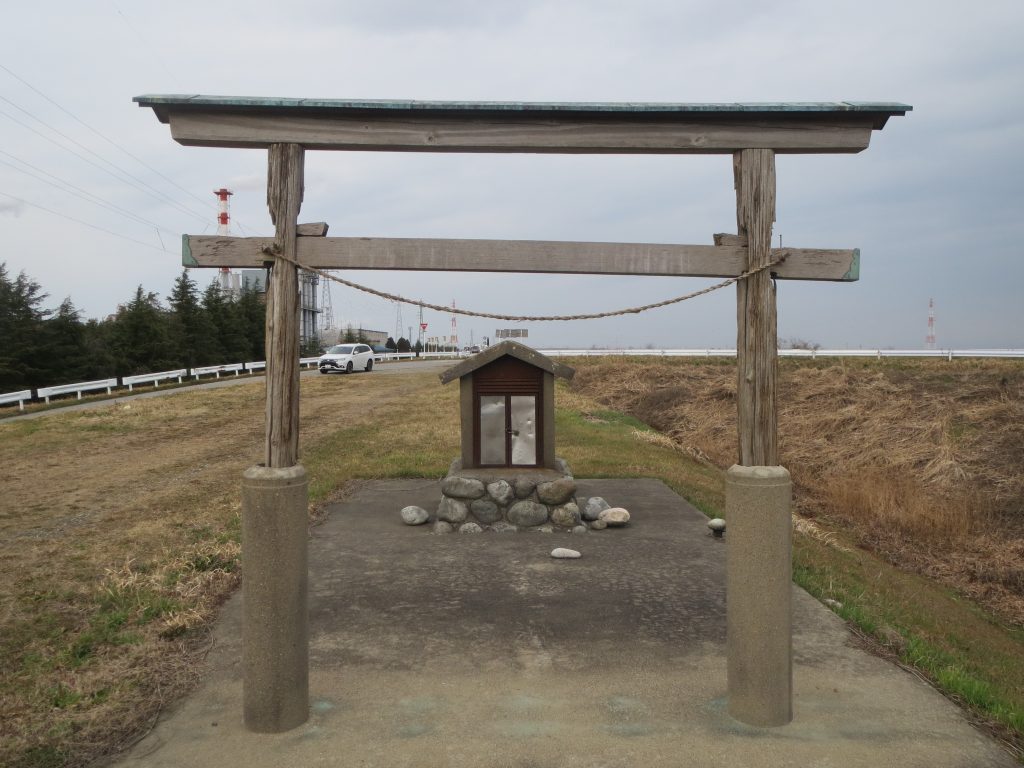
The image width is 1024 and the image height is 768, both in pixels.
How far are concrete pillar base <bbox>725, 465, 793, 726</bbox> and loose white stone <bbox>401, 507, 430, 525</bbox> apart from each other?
Result: 19.2ft

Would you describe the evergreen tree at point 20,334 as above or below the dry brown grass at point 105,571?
above

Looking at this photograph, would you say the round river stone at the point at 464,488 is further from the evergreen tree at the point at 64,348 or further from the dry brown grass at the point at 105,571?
the evergreen tree at the point at 64,348

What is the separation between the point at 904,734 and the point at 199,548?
7.54 meters

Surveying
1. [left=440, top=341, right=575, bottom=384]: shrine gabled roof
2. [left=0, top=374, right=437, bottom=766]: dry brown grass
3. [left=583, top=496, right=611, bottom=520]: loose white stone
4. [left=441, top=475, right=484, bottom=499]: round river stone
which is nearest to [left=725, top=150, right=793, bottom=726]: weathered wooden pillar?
[left=0, top=374, right=437, bottom=766]: dry brown grass

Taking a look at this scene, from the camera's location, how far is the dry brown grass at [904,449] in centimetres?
1116

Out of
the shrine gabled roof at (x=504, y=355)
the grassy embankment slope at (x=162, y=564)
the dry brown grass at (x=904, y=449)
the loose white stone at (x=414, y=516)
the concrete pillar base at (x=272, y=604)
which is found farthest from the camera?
the dry brown grass at (x=904, y=449)

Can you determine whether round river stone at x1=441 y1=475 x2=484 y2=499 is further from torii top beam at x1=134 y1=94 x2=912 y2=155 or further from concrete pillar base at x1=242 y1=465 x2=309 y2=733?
torii top beam at x1=134 y1=94 x2=912 y2=155

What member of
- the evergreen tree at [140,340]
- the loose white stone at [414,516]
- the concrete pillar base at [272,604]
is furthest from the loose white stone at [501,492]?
the evergreen tree at [140,340]

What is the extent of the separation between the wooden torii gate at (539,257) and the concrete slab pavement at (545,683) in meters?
0.35

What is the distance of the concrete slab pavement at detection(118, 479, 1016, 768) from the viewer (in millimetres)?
4125

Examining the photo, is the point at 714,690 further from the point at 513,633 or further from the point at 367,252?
the point at 367,252

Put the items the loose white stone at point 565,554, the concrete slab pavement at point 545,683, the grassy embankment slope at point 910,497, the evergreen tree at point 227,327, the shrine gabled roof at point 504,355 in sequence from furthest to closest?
the evergreen tree at point 227,327 → the shrine gabled roof at point 504,355 → the loose white stone at point 565,554 → the grassy embankment slope at point 910,497 → the concrete slab pavement at point 545,683

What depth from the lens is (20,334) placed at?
2819 centimetres

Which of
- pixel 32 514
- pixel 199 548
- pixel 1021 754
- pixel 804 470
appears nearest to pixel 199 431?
pixel 32 514
